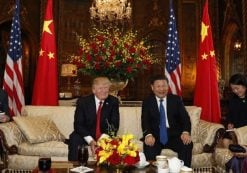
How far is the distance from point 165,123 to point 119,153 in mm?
1534

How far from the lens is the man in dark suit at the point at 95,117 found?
3814 mm

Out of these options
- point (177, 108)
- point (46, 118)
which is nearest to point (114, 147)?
point (177, 108)

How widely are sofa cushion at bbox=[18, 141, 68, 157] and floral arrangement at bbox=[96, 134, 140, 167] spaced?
1496 millimetres

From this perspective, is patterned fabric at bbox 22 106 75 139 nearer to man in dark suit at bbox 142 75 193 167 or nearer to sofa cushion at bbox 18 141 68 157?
sofa cushion at bbox 18 141 68 157

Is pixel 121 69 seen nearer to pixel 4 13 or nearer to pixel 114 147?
pixel 114 147

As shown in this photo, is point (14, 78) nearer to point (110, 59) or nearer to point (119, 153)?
point (110, 59)

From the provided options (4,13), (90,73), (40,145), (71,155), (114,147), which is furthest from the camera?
(4,13)

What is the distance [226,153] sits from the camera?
372 cm

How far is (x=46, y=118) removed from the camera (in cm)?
448

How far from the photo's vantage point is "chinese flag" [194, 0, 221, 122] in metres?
6.05

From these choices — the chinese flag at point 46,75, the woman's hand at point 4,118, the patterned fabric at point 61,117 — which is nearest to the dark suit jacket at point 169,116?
the patterned fabric at point 61,117

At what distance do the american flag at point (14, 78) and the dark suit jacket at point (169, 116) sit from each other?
8.52ft

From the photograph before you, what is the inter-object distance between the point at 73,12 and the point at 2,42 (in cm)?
206

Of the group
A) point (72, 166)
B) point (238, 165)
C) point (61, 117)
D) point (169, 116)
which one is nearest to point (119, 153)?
point (72, 166)
